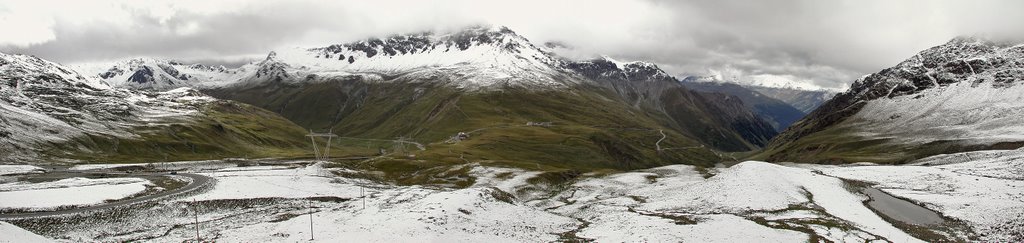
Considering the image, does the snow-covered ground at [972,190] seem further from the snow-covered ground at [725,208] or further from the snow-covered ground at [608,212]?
the snow-covered ground at [725,208]

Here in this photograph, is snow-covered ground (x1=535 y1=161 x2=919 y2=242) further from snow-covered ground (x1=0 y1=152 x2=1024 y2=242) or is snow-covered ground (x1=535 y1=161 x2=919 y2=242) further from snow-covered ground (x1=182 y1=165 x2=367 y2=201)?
snow-covered ground (x1=182 y1=165 x2=367 y2=201)

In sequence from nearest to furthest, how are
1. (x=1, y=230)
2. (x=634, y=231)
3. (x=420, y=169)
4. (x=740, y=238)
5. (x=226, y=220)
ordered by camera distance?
(x=1, y=230), (x=740, y=238), (x=634, y=231), (x=226, y=220), (x=420, y=169)

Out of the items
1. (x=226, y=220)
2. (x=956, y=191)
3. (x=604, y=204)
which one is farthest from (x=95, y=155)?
(x=956, y=191)

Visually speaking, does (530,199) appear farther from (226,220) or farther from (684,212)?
(226,220)

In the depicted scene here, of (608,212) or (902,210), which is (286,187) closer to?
(608,212)

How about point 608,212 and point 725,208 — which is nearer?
point 725,208

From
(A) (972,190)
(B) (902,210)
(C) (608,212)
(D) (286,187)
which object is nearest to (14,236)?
(C) (608,212)
